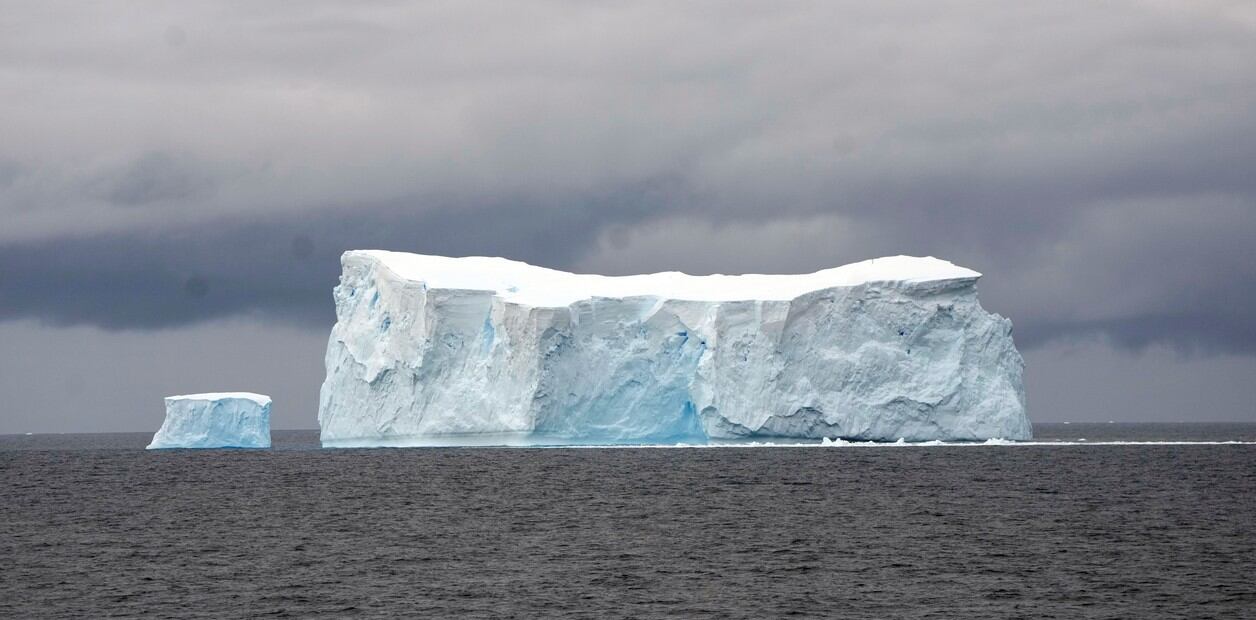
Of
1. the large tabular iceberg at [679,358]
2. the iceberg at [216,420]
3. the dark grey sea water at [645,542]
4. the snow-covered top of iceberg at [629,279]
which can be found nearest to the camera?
the dark grey sea water at [645,542]

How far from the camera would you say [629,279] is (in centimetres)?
4422

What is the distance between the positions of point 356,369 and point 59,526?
56.2 ft

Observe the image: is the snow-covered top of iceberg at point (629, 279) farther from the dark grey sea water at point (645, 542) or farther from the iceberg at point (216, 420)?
the iceberg at point (216, 420)

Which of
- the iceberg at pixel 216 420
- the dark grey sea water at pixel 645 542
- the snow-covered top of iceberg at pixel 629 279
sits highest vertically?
the snow-covered top of iceberg at pixel 629 279

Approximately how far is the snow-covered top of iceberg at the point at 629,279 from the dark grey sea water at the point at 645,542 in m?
4.96

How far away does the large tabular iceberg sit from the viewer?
39.8 metres

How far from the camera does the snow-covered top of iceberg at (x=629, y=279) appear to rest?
40562 millimetres

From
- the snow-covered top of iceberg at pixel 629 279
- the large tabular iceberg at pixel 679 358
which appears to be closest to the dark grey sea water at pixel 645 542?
the large tabular iceberg at pixel 679 358

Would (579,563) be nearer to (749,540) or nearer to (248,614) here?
(749,540)

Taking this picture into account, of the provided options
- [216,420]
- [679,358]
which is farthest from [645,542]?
[216,420]

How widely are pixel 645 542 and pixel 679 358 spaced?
18.5m

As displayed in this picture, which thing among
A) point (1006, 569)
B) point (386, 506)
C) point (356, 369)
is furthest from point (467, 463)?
point (1006, 569)

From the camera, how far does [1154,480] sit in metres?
35.1

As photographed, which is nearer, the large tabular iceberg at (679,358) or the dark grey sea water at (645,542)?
the dark grey sea water at (645,542)
